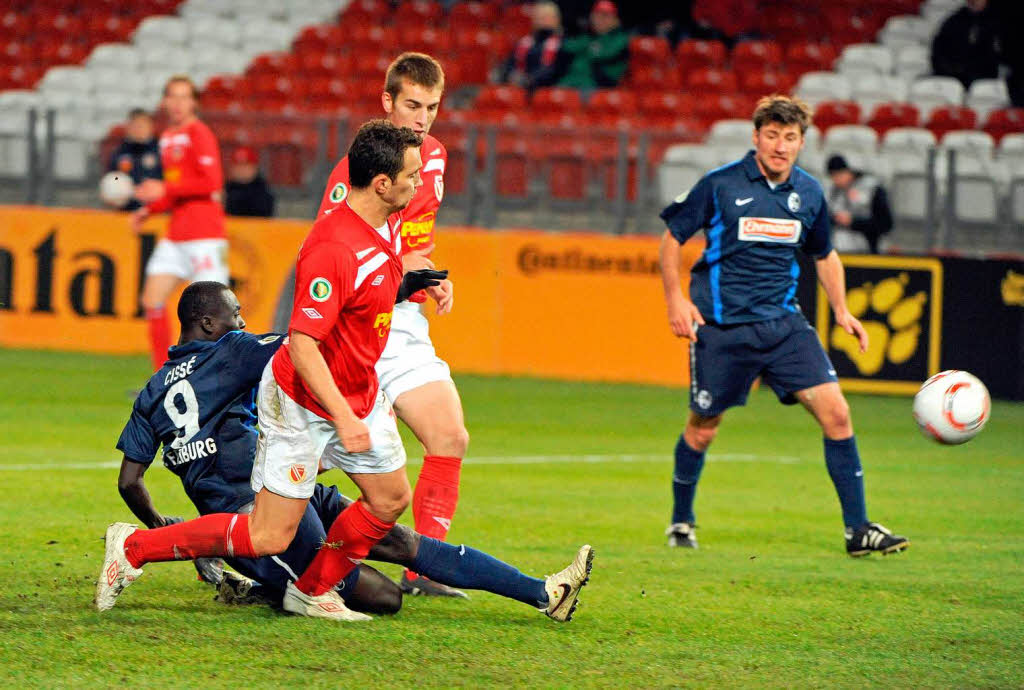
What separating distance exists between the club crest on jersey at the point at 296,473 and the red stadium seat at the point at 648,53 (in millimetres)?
14788

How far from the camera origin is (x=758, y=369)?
7641mm

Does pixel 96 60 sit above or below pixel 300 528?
above

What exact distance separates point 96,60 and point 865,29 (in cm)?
1057

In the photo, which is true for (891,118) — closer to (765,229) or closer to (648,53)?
(648,53)

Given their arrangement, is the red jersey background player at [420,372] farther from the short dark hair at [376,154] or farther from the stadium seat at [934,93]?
the stadium seat at [934,93]

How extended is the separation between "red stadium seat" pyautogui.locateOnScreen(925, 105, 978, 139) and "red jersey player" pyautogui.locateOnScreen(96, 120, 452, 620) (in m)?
12.7

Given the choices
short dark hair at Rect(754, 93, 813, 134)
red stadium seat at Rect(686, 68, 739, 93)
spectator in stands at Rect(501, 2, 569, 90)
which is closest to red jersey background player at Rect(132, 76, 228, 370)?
short dark hair at Rect(754, 93, 813, 134)

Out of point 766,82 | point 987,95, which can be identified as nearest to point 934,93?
point 987,95

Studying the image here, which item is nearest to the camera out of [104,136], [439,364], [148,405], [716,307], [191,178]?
[148,405]

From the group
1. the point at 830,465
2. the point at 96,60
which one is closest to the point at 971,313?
the point at 830,465

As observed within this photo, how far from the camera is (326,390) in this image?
493cm

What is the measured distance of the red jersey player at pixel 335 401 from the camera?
16.3ft

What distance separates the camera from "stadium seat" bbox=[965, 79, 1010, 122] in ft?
57.2

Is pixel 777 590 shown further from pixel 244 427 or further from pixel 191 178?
pixel 191 178
